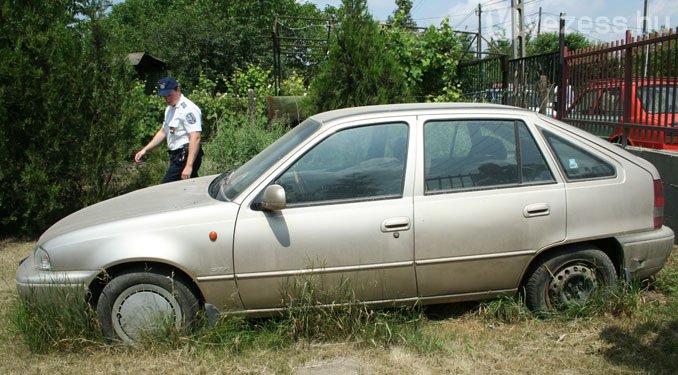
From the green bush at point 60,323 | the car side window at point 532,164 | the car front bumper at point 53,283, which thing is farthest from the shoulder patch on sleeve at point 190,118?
the car side window at point 532,164

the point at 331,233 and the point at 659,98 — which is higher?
the point at 659,98

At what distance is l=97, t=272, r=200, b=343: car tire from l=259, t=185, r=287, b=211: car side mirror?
30.4 inches

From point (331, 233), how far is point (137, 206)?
1.45 m

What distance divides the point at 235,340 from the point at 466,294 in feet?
5.32

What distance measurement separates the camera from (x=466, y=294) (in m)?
4.16

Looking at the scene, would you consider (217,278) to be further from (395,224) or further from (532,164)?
(532,164)

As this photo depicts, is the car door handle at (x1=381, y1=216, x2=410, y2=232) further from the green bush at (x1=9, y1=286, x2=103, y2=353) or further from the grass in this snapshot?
the green bush at (x1=9, y1=286, x2=103, y2=353)

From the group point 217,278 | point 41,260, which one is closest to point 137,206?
point 41,260

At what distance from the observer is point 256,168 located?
4332mm

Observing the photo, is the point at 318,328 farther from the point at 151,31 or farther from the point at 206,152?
the point at 151,31

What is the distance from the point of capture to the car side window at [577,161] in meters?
4.22

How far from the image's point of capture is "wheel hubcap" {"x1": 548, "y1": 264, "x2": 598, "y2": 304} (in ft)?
13.8

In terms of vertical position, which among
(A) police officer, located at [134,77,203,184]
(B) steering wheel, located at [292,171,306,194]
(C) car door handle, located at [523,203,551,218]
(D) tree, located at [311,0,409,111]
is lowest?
(C) car door handle, located at [523,203,551,218]

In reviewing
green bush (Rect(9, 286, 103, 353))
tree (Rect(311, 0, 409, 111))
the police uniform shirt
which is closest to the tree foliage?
tree (Rect(311, 0, 409, 111))
